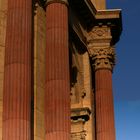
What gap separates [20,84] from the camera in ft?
101

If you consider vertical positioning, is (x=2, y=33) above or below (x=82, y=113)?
above

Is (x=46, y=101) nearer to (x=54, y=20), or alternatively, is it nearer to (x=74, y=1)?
(x=54, y=20)

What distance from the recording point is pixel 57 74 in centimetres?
3428

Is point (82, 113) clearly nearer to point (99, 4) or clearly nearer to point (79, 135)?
point (79, 135)

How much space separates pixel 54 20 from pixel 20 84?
23.0ft

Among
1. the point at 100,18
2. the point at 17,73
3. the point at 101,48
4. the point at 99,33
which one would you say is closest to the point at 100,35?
the point at 99,33

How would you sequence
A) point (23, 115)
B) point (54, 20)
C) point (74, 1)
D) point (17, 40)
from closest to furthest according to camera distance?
point (23, 115), point (17, 40), point (54, 20), point (74, 1)

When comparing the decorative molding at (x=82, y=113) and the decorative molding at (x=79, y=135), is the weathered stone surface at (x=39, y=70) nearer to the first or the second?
the decorative molding at (x=82, y=113)

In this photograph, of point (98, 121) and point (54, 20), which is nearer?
point (54, 20)

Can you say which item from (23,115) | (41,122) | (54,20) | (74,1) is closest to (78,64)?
(74,1)

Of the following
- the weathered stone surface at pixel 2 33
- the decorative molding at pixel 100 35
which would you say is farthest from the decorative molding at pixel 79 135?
the weathered stone surface at pixel 2 33

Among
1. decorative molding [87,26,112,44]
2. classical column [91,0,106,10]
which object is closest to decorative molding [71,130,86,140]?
decorative molding [87,26,112,44]

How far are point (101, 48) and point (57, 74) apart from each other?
12103 mm

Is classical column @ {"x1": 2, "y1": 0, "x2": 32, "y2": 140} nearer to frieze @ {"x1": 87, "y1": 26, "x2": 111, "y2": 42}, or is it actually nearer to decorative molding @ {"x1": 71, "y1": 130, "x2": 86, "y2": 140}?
decorative molding @ {"x1": 71, "y1": 130, "x2": 86, "y2": 140}
